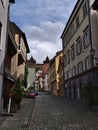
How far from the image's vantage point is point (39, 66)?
159000 millimetres

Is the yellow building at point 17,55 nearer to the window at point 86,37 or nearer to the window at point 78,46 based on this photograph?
the window at point 78,46

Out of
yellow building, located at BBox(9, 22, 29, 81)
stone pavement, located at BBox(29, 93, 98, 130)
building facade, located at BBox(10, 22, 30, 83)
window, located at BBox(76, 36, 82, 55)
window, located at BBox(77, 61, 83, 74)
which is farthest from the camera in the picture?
window, located at BBox(76, 36, 82, 55)

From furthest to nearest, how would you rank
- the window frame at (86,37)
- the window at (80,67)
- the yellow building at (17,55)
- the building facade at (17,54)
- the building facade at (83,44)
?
the window at (80,67), the window frame at (86,37), the yellow building at (17,55), the building facade at (17,54), the building facade at (83,44)

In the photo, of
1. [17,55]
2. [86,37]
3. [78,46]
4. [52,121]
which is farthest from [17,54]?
[52,121]

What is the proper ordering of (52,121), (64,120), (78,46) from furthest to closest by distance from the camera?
(78,46)
(64,120)
(52,121)

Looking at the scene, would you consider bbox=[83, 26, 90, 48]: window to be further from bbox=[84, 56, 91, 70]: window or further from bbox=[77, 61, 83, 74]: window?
bbox=[77, 61, 83, 74]: window

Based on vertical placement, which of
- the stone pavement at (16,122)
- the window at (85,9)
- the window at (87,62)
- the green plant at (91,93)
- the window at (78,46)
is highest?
the window at (85,9)

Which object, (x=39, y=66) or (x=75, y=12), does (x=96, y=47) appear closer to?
(x=75, y=12)

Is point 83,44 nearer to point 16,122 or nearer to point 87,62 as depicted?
point 87,62

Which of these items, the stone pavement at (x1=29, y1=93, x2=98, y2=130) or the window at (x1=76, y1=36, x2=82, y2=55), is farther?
the window at (x1=76, y1=36, x2=82, y2=55)

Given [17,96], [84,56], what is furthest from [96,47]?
[17,96]

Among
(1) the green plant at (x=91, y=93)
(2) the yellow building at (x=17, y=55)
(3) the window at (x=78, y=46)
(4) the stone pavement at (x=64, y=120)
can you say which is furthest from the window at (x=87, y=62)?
(4) the stone pavement at (x=64, y=120)

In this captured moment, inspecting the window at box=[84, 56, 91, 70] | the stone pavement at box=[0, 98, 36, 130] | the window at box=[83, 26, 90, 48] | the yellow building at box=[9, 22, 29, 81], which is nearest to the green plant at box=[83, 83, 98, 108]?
the stone pavement at box=[0, 98, 36, 130]

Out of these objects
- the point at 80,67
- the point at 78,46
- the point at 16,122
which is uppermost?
the point at 78,46
